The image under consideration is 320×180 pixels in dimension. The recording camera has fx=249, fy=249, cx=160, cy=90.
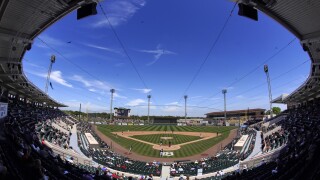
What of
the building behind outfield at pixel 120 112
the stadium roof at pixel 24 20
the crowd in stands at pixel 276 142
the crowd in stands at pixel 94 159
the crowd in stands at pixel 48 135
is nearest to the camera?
the crowd in stands at pixel 94 159

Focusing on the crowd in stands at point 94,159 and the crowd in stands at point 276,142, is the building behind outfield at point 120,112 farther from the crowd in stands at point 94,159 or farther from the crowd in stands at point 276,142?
the crowd in stands at point 276,142

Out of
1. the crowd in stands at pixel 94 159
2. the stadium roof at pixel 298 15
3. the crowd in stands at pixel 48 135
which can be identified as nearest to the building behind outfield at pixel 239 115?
the crowd in stands at pixel 94 159

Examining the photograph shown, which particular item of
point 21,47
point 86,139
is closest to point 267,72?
point 86,139

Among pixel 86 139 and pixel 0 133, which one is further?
pixel 86 139

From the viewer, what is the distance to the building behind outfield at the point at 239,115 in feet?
305

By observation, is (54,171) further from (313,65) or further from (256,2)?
(313,65)

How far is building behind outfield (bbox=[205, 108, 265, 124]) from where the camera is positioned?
92.8 meters

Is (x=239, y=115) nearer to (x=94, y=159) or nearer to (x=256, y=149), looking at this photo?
(x=256, y=149)

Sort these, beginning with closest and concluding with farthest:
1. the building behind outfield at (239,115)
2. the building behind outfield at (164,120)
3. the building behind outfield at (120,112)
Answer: the building behind outfield at (239,115) < the building behind outfield at (164,120) < the building behind outfield at (120,112)

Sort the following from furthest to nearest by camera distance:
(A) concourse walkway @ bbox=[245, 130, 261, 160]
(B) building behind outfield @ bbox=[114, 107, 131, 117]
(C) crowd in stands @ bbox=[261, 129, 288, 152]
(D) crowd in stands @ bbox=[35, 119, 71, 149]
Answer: (B) building behind outfield @ bbox=[114, 107, 131, 117] < (A) concourse walkway @ bbox=[245, 130, 261, 160] < (D) crowd in stands @ bbox=[35, 119, 71, 149] < (C) crowd in stands @ bbox=[261, 129, 288, 152]

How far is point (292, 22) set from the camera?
1569cm

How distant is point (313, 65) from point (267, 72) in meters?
35.5

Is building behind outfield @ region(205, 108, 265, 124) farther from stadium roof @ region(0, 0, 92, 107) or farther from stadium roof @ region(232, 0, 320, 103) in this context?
stadium roof @ region(0, 0, 92, 107)

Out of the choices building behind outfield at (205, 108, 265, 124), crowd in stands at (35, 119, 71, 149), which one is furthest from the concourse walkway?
building behind outfield at (205, 108, 265, 124)
